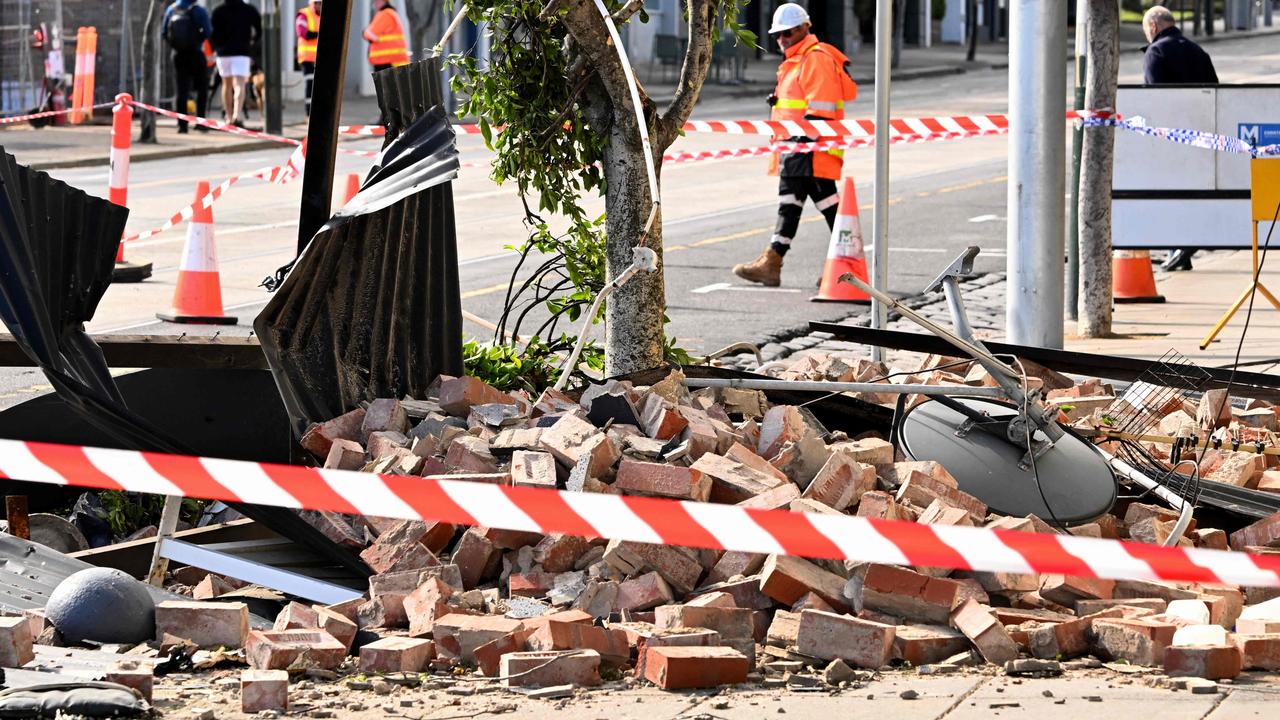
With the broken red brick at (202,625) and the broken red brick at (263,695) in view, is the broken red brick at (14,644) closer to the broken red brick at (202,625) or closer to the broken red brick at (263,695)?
the broken red brick at (202,625)

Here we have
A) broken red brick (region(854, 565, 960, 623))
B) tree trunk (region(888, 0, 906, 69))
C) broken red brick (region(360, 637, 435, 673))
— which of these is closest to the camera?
broken red brick (region(360, 637, 435, 673))

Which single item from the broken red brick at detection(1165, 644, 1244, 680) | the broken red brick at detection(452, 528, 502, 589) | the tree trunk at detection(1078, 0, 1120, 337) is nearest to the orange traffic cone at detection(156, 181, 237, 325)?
the tree trunk at detection(1078, 0, 1120, 337)

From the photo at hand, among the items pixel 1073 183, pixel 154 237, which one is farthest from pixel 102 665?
pixel 154 237

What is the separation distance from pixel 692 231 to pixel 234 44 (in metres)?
12.1

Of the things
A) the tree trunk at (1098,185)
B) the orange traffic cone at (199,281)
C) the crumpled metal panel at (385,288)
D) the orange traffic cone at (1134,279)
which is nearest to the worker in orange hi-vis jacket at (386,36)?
the orange traffic cone at (199,281)

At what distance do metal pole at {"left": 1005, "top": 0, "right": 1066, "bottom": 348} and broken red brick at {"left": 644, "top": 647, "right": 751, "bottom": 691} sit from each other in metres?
4.74

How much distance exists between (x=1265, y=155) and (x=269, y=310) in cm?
686

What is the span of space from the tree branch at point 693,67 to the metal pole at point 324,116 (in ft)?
4.57

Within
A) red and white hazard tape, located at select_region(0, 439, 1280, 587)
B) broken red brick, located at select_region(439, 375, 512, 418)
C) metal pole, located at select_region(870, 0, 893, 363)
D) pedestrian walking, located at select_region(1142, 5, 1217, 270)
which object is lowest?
broken red brick, located at select_region(439, 375, 512, 418)

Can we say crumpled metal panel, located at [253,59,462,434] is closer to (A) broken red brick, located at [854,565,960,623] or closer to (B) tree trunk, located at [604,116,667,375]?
(B) tree trunk, located at [604,116,667,375]

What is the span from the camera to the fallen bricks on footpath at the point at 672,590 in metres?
4.63

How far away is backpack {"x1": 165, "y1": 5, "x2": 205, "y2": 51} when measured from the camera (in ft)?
82.5

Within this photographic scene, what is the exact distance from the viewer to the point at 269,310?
235 inches

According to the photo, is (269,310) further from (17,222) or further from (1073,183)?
(1073,183)
